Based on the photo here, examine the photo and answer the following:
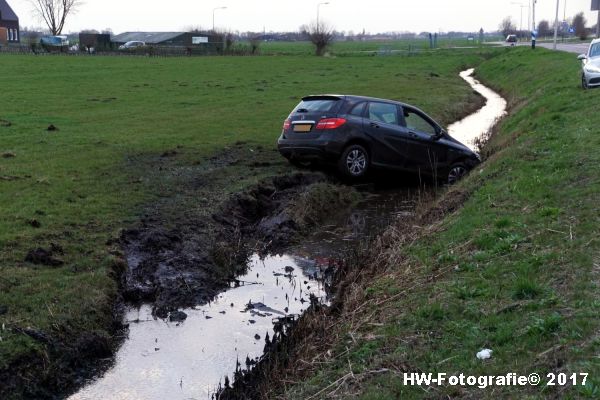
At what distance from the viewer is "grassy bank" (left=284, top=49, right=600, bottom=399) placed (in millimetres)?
4504

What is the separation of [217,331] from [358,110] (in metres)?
7.02

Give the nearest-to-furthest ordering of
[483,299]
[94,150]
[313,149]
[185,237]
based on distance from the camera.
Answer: [483,299] < [185,237] < [313,149] < [94,150]

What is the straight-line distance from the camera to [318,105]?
42.3ft

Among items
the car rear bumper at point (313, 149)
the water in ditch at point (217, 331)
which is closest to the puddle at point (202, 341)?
the water in ditch at point (217, 331)

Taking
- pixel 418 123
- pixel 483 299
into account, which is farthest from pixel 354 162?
pixel 483 299

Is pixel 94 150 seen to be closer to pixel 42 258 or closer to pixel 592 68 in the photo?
pixel 42 258

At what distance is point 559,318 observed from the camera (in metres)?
4.88

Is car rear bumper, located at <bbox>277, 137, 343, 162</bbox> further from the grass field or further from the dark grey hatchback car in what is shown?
the grass field

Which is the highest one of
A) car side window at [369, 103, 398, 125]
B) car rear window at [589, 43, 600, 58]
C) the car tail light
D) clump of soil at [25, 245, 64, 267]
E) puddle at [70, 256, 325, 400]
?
car rear window at [589, 43, 600, 58]

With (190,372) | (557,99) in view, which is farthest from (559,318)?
(557,99)

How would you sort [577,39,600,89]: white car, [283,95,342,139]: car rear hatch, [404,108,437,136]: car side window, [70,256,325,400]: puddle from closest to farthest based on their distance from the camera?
[70,256,325,400]: puddle → [283,95,342,139]: car rear hatch → [404,108,437,136]: car side window → [577,39,600,89]: white car

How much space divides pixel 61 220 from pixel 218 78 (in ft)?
99.2

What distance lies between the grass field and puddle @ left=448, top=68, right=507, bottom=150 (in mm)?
744

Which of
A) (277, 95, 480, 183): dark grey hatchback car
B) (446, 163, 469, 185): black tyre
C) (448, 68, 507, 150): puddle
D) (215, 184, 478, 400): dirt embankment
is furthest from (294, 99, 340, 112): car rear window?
(448, 68, 507, 150): puddle
